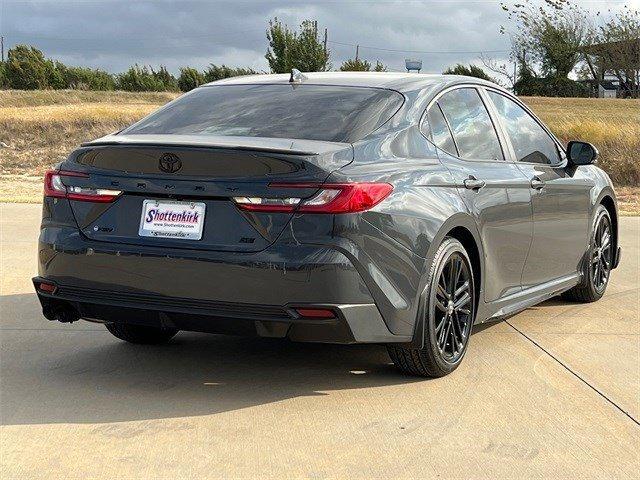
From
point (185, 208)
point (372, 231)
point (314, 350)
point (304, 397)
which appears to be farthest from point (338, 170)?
point (314, 350)

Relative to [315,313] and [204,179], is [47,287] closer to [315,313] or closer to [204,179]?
[204,179]

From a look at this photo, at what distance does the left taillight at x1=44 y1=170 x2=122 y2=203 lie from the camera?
4.86 meters

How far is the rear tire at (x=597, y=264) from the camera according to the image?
750 cm

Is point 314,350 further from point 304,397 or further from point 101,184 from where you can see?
point 101,184

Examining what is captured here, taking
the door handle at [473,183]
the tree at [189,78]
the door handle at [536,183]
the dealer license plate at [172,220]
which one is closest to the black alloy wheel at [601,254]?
the door handle at [536,183]

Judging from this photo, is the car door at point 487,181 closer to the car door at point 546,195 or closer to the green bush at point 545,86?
the car door at point 546,195

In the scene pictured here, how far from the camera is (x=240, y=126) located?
5184 mm

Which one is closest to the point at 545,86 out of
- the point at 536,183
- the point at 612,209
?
the point at 612,209

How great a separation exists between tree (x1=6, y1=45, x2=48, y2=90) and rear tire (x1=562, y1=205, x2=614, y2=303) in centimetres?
7108

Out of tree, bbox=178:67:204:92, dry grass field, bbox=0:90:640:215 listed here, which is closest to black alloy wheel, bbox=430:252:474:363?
dry grass field, bbox=0:90:640:215

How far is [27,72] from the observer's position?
245ft

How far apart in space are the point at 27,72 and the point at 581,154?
7210 cm

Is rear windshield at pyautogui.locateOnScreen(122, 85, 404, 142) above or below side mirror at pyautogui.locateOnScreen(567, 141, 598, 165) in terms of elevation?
above

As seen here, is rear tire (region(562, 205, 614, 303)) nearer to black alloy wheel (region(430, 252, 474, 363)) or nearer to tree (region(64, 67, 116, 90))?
black alloy wheel (region(430, 252, 474, 363))
